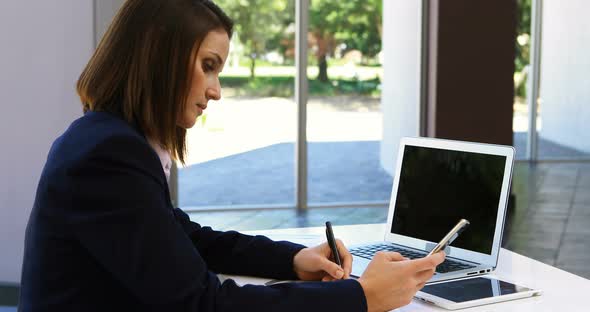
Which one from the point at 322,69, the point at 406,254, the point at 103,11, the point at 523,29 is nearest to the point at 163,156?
the point at 406,254

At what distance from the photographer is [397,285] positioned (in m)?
1.61

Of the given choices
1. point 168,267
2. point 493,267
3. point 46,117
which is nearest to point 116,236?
point 168,267

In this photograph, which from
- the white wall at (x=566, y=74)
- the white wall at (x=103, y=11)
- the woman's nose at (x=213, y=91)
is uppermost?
the white wall at (x=103, y=11)

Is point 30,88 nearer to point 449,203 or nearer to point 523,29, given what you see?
point 449,203

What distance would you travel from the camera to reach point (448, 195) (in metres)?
2.19

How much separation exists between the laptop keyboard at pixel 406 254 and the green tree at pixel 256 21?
15.2ft

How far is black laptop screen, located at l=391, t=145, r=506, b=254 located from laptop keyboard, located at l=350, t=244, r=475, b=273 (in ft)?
0.14

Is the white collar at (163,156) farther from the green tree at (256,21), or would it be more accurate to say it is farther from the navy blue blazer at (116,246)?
the green tree at (256,21)

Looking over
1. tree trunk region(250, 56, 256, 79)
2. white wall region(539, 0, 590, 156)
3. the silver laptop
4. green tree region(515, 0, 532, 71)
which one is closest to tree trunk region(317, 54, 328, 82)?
tree trunk region(250, 56, 256, 79)

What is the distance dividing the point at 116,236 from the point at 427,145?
109 centimetres

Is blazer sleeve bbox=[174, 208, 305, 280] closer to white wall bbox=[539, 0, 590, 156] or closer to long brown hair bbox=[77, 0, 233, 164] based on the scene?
long brown hair bbox=[77, 0, 233, 164]

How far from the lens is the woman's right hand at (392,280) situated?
158cm

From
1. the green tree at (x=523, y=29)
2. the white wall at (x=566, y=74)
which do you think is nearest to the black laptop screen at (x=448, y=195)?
the green tree at (x=523, y=29)

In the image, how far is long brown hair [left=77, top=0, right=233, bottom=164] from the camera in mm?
1483
